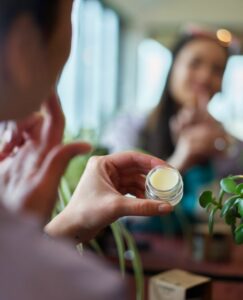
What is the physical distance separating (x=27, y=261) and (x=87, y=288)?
0.05 meters

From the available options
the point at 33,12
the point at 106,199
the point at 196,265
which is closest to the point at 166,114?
the point at 196,265

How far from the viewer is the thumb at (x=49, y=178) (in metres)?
0.51

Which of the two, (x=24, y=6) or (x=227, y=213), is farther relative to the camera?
(x=227, y=213)

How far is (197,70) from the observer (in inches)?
71.6

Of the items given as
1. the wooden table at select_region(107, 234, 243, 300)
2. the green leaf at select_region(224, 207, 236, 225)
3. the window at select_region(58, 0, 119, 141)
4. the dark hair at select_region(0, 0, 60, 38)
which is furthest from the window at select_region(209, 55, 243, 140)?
the dark hair at select_region(0, 0, 60, 38)

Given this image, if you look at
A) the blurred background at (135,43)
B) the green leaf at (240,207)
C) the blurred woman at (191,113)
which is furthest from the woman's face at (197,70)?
the blurred background at (135,43)

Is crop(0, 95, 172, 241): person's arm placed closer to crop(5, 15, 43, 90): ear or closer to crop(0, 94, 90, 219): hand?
crop(0, 94, 90, 219): hand

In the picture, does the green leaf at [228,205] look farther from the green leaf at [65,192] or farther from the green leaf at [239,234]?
the green leaf at [65,192]

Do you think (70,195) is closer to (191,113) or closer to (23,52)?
(23,52)

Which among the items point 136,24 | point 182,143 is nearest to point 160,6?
point 136,24

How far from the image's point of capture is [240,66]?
2852 mm

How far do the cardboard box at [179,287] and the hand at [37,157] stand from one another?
0.25m

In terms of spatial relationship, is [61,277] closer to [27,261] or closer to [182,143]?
[27,261]

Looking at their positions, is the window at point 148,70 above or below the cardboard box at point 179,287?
above
